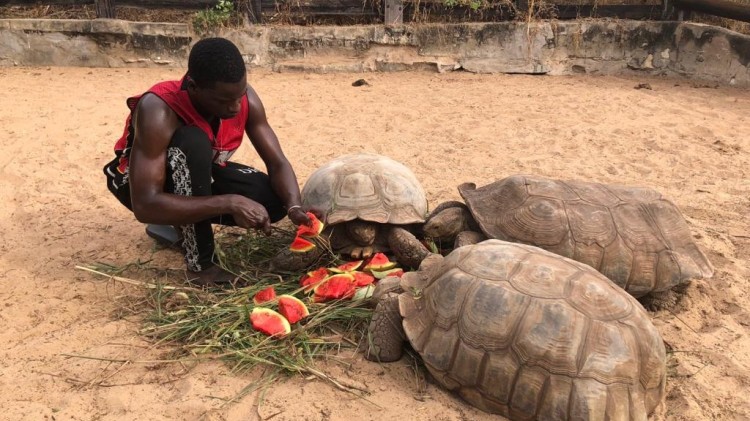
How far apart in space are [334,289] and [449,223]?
0.88 meters

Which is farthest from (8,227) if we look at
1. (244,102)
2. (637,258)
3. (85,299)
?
(637,258)

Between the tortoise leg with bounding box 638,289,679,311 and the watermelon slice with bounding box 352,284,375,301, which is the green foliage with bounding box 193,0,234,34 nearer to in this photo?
the watermelon slice with bounding box 352,284,375,301

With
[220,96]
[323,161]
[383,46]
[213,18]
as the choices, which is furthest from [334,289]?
[213,18]

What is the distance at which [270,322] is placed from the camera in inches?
116

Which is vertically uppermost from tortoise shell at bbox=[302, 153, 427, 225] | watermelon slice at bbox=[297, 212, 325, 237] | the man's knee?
the man's knee

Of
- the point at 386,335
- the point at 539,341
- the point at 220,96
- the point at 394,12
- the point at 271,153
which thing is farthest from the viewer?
the point at 394,12

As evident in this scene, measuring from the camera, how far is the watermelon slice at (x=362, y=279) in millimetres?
3316

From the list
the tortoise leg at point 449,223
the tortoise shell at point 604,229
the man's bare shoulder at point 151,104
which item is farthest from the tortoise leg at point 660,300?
the man's bare shoulder at point 151,104

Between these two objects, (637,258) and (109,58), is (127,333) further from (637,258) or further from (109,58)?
(109,58)

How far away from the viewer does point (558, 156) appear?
18.4ft

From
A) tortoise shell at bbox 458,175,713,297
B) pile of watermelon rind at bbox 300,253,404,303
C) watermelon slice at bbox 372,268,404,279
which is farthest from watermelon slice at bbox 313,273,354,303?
tortoise shell at bbox 458,175,713,297

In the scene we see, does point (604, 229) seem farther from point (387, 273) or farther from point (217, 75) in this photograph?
point (217, 75)

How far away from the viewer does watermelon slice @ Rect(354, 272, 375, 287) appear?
3.32 metres

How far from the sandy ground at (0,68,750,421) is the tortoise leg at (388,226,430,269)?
0.85 m
